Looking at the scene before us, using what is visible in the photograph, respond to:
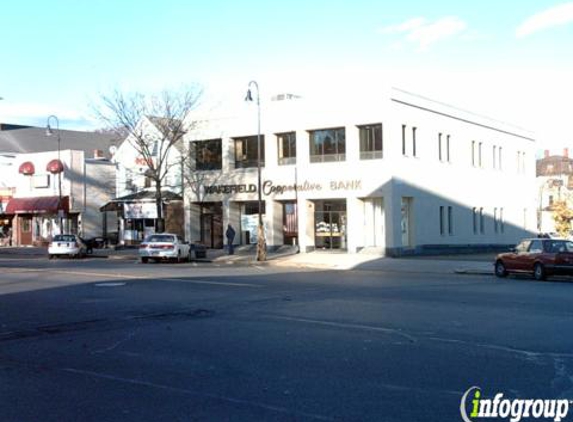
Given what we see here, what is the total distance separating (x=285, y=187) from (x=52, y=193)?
23.4 m

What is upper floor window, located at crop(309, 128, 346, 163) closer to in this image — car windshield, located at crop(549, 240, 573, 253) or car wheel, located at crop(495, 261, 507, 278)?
car wheel, located at crop(495, 261, 507, 278)

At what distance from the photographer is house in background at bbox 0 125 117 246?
5550 cm

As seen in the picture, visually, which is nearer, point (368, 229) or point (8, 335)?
point (8, 335)

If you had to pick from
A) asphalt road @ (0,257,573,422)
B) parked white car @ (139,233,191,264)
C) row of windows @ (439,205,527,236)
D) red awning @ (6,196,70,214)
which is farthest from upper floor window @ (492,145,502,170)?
asphalt road @ (0,257,573,422)

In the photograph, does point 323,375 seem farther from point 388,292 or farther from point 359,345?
point 388,292

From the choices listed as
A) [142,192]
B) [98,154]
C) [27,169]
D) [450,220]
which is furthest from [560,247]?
[98,154]

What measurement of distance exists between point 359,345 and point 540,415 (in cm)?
402

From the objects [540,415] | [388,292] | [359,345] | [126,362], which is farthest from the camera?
[388,292]

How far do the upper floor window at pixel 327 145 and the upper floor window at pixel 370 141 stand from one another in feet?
3.69

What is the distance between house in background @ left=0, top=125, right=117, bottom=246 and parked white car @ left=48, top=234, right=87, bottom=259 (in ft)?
40.2

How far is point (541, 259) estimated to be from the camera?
80.4 feet

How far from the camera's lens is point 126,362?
956cm

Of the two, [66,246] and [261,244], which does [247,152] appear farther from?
[66,246]

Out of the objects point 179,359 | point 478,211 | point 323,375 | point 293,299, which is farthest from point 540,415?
point 478,211
